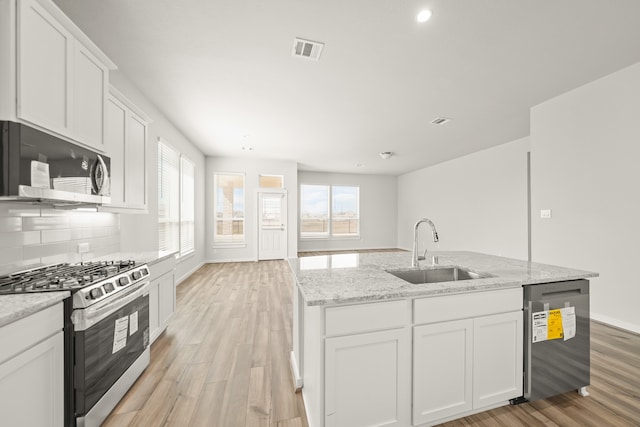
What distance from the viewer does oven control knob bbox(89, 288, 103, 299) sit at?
138 centimetres

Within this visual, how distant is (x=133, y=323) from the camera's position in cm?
184

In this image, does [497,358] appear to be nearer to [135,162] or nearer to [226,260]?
[135,162]

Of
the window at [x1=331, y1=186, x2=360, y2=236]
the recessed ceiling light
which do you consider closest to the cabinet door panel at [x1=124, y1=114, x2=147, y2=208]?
the recessed ceiling light

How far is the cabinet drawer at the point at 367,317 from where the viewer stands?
1.27m

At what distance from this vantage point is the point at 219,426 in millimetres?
1563

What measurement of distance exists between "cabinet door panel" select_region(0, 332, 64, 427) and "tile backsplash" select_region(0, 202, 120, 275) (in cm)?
76

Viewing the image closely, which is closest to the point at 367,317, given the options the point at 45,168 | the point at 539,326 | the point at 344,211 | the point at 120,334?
the point at 539,326

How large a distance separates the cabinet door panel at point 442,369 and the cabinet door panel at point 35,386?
1.79 m

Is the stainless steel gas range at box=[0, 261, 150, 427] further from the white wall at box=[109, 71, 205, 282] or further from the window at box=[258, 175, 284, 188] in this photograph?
the window at box=[258, 175, 284, 188]

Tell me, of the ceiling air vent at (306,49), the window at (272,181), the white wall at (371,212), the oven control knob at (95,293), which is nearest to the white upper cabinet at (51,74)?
the oven control knob at (95,293)

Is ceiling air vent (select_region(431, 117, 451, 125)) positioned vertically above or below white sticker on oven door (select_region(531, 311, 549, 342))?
above

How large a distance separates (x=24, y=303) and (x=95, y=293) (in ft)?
0.97

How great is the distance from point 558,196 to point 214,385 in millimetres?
4427

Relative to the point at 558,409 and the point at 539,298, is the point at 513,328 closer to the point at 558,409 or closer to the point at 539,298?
the point at 539,298
